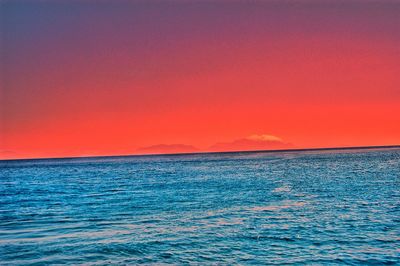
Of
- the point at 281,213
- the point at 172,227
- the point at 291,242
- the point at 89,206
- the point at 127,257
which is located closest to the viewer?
the point at 127,257

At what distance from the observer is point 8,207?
3412cm

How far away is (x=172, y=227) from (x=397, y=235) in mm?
12107

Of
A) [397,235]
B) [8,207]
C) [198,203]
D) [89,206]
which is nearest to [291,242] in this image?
[397,235]

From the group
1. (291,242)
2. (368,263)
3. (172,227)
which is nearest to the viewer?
(368,263)

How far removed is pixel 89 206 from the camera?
33.0 meters

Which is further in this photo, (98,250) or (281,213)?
(281,213)

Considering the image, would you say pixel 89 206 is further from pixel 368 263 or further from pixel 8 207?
pixel 368 263

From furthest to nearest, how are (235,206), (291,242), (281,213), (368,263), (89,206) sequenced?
(89,206)
(235,206)
(281,213)
(291,242)
(368,263)

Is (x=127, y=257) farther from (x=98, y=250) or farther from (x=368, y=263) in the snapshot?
(x=368, y=263)

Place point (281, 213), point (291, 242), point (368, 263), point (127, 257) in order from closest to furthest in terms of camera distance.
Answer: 1. point (368, 263)
2. point (127, 257)
3. point (291, 242)
4. point (281, 213)

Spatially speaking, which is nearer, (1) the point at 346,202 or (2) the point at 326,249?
(2) the point at 326,249

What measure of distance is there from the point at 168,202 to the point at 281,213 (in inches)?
440

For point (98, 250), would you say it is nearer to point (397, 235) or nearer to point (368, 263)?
point (368, 263)

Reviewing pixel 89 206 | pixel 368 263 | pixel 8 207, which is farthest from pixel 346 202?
pixel 8 207
